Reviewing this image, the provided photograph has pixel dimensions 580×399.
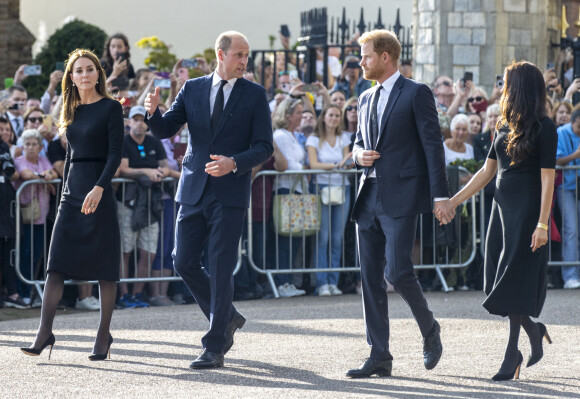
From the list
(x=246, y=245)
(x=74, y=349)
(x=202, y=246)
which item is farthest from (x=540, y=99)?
(x=246, y=245)

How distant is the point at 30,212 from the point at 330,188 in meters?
2.93

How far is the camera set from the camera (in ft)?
34.4

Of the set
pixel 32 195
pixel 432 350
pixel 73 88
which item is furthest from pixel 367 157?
pixel 32 195

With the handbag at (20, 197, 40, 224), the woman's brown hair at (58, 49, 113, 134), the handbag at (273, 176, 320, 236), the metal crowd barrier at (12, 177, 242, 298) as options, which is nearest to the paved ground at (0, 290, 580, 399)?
the metal crowd barrier at (12, 177, 242, 298)

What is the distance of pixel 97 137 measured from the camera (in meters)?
7.45

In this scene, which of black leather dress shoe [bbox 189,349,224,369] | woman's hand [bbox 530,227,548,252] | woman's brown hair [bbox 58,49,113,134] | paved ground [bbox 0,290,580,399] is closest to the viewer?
paved ground [bbox 0,290,580,399]

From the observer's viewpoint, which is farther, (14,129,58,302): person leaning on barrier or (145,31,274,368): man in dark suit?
(14,129,58,302): person leaning on barrier

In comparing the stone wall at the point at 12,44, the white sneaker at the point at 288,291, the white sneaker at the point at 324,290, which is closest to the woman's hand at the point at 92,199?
the white sneaker at the point at 288,291

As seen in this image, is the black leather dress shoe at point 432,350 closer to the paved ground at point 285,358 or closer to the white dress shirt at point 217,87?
the paved ground at point 285,358

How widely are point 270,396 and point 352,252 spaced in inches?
222

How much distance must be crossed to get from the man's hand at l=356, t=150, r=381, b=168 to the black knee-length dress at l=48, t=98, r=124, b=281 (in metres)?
1.58

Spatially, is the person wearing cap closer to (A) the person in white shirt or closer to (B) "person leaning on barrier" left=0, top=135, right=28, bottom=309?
(B) "person leaning on barrier" left=0, top=135, right=28, bottom=309

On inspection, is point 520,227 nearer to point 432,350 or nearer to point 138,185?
point 432,350

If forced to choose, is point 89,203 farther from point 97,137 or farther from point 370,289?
point 370,289
